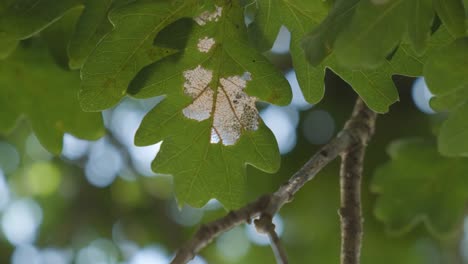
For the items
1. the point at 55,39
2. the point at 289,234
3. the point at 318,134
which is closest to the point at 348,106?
the point at 318,134

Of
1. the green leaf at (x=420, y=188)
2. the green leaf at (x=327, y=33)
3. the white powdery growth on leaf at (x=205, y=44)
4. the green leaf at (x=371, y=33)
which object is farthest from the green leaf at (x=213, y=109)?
the green leaf at (x=420, y=188)

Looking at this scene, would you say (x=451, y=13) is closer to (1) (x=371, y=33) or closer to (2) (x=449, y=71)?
(2) (x=449, y=71)

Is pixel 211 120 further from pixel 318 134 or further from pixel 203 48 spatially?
pixel 318 134

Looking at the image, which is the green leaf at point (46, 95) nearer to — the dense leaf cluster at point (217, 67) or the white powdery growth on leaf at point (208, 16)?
the dense leaf cluster at point (217, 67)

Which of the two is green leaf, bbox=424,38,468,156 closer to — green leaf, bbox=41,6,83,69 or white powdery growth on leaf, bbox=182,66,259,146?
white powdery growth on leaf, bbox=182,66,259,146

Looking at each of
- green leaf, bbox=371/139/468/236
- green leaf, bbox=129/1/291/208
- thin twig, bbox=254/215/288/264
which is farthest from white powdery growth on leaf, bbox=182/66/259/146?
green leaf, bbox=371/139/468/236

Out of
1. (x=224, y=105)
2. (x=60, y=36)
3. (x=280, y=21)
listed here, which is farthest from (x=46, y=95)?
(x=280, y=21)

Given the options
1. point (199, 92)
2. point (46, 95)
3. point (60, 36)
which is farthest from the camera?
point (46, 95)
